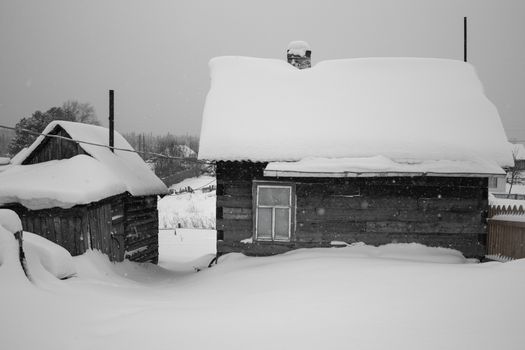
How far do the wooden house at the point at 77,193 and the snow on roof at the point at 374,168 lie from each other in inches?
192

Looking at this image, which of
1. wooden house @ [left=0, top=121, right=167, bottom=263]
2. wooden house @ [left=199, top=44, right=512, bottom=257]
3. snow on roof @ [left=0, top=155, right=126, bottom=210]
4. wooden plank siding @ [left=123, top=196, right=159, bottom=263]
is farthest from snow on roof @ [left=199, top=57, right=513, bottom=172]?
wooden plank siding @ [left=123, top=196, right=159, bottom=263]

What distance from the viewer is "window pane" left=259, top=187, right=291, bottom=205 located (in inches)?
361

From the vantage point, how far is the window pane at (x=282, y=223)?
918 cm

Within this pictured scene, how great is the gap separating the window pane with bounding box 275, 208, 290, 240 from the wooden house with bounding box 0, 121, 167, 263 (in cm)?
454

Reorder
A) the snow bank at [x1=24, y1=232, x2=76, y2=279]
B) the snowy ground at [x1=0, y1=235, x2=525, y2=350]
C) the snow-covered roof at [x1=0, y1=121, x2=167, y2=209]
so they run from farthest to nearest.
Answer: the snow-covered roof at [x1=0, y1=121, x2=167, y2=209], the snow bank at [x1=24, y1=232, x2=76, y2=279], the snowy ground at [x1=0, y1=235, x2=525, y2=350]

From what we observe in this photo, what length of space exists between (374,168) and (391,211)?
1.55 meters

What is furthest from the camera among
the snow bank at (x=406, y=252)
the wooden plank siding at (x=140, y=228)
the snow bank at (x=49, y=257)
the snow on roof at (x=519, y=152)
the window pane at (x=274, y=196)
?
the snow on roof at (x=519, y=152)

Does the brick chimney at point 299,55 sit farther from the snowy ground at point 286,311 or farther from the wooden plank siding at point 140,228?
the snowy ground at point 286,311

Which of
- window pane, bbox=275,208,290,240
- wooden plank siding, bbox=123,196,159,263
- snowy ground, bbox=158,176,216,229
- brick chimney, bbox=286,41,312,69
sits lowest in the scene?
snowy ground, bbox=158,176,216,229

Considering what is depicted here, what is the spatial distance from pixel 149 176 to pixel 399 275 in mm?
10580

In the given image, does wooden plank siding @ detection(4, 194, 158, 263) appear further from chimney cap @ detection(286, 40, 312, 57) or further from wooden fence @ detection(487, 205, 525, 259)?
wooden fence @ detection(487, 205, 525, 259)

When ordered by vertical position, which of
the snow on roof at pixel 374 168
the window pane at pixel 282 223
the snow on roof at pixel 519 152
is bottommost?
the window pane at pixel 282 223

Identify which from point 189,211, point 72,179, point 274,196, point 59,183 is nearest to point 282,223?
point 274,196

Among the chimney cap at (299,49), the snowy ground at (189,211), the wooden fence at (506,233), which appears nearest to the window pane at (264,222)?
the wooden fence at (506,233)
